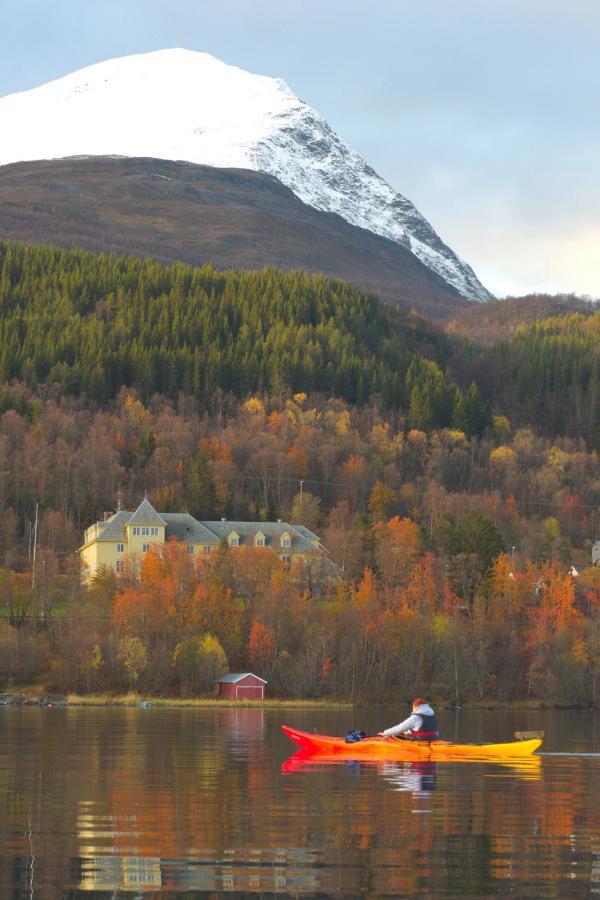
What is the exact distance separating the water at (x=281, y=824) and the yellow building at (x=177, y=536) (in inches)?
4001

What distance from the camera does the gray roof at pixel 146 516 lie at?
557 ft

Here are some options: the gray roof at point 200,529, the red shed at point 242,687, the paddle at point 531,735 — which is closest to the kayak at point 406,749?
the paddle at point 531,735

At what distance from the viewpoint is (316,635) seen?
12700 centimetres

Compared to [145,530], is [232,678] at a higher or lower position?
lower

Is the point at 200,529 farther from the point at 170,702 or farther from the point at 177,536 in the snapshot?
the point at 170,702

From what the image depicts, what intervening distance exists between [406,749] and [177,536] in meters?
116

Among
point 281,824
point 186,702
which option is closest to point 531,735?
point 281,824

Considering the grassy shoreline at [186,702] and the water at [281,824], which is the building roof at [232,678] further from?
the water at [281,824]

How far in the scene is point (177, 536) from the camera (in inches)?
6727

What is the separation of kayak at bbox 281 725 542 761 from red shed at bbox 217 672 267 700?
62823 millimetres

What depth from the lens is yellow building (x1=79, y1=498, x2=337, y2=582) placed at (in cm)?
16562

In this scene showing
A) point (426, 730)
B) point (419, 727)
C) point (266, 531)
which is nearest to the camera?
point (419, 727)

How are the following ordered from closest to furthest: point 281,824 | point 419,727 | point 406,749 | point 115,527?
point 281,824 → point 406,749 → point 419,727 → point 115,527

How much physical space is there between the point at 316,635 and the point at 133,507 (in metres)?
66.2
